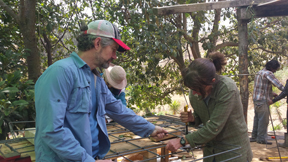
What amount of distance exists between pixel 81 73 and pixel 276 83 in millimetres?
4544

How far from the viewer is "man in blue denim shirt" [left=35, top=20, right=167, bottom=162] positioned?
4.06 feet

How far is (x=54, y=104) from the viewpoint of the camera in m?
1.24

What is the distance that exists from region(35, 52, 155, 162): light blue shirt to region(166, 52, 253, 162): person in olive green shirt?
796 millimetres

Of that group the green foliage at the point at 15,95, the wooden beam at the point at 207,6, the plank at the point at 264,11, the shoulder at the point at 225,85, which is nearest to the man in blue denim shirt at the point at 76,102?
the shoulder at the point at 225,85

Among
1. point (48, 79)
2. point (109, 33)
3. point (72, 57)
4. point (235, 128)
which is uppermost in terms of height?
point (109, 33)

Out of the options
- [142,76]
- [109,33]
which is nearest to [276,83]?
[142,76]

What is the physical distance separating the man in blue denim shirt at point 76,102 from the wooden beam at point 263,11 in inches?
127

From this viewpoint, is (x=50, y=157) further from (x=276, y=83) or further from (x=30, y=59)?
(x=276, y=83)

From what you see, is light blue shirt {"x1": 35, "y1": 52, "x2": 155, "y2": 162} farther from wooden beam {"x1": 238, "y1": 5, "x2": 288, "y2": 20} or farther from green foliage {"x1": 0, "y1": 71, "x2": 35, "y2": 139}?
wooden beam {"x1": 238, "y1": 5, "x2": 288, "y2": 20}

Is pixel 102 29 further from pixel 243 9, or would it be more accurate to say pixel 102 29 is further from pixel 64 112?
pixel 243 9

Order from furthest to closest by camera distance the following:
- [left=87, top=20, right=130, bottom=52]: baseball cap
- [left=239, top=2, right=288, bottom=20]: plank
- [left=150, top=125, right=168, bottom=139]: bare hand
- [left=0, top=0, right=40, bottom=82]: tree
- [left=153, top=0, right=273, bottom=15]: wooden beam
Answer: [left=0, top=0, right=40, bottom=82]: tree → [left=239, top=2, right=288, bottom=20]: plank → [left=153, top=0, right=273, bottom=15]: wooden beam → [left=150, top=125, right=168, bottom=139]: bare hand → [left=87, top=20, right=130, bottom=52]: baseball cap

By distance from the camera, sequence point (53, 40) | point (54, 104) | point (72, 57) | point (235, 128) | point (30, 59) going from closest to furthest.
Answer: point (54, 104)
point (72, 57)
point (235, 128)
point (30, 59)
point (53, 40)

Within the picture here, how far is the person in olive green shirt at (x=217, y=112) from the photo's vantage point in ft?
5.89

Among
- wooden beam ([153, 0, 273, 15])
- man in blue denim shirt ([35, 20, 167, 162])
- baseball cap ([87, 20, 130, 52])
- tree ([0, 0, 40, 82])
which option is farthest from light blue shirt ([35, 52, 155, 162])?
tree ([0, 0, 40, 82])
